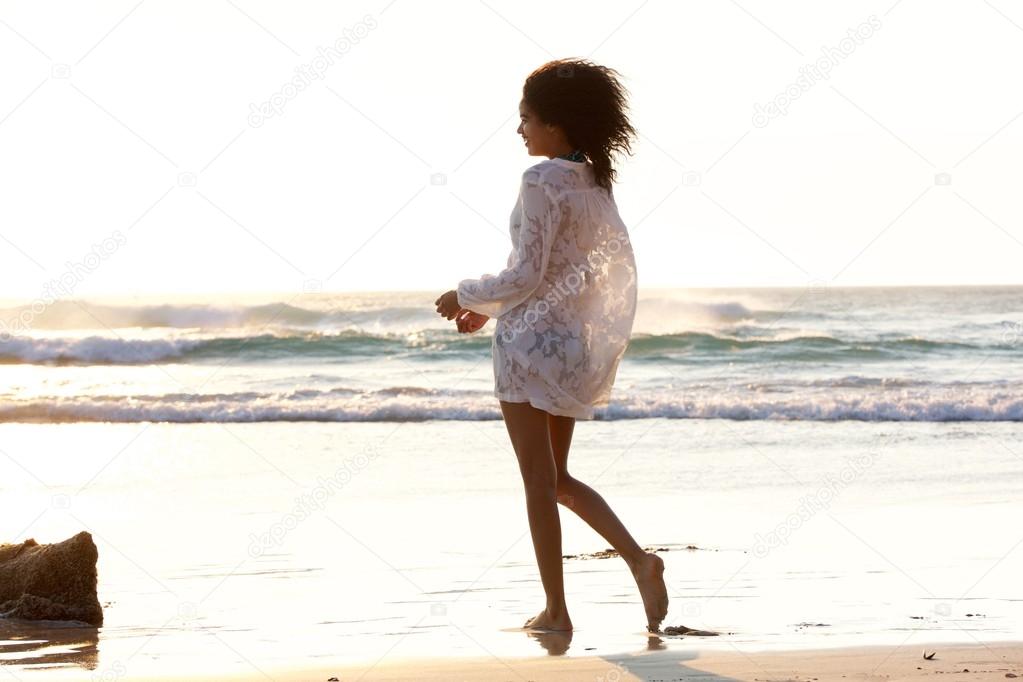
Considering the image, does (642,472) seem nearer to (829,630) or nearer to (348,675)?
(829,630)

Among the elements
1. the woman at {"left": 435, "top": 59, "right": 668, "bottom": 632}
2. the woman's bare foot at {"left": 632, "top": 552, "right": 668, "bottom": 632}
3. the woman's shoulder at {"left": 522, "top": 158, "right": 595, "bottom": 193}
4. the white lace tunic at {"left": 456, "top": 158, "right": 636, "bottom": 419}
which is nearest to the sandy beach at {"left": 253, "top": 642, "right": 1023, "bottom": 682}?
the woman's bare foot at {"left": 632, "top": 552, "right": 668, "bottom": 632}

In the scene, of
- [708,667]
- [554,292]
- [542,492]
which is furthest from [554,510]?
[708,667]

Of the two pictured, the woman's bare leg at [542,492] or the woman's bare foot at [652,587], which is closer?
the woman's bare leg at [542,492]

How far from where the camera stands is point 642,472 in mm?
7863

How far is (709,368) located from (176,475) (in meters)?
11.7

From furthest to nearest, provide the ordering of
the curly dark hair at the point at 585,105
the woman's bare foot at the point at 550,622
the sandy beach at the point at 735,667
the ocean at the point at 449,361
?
the ocean at the point at 449,361
the woman's bare foot at the point at 550,622
the curly dark hair at the point at 585,105
the sandy beach at the point at 735,667

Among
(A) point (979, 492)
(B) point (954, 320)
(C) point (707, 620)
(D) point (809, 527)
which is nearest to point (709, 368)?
(B) point (954, 320)

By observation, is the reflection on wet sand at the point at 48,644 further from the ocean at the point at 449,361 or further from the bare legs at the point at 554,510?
the ocean at the point at 449,361

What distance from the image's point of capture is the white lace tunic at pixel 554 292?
11.3 feet

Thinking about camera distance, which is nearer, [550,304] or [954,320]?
[550,304]

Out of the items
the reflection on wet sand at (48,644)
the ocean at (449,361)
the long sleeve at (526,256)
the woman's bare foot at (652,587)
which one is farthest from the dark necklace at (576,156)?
the ocean at (449,361)

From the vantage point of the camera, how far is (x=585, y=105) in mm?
3523

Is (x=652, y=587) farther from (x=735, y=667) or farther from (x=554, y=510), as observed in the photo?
(x=735, y=667)

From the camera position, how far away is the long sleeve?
3430 millimetres
